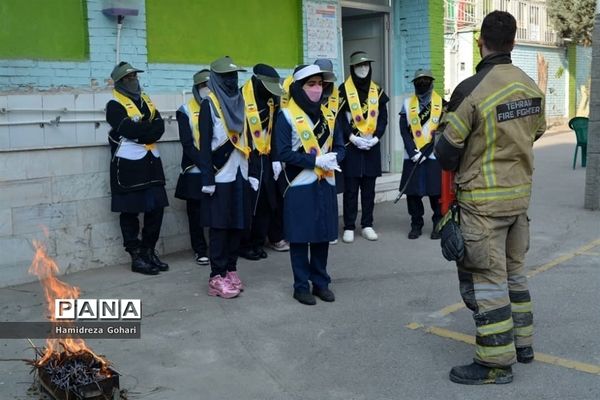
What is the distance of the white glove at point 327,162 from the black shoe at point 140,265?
2351 mm

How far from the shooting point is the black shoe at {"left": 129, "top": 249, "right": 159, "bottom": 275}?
7.00 metres

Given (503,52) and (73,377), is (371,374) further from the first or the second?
(503,52)

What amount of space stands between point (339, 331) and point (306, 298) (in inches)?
28.2

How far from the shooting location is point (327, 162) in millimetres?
5703

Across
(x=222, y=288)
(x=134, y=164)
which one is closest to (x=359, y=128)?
(x=134, y=164)

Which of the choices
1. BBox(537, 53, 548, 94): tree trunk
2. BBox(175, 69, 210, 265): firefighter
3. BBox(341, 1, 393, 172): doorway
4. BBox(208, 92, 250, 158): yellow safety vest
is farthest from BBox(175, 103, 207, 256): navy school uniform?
BBox(537, 53, 548, 94): tree trunk

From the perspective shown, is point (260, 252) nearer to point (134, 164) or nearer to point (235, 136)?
point (134, 164)

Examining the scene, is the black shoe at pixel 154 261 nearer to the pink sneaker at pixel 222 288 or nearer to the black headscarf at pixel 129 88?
the pink sneaker at pixel 222 288

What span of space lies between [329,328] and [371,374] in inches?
36.4

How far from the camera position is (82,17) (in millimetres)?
7133

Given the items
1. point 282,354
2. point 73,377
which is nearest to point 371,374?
point 282,354

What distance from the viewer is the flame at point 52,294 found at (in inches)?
161

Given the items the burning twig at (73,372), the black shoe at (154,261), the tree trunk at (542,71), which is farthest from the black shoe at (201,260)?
the tree trunk at (542,71)

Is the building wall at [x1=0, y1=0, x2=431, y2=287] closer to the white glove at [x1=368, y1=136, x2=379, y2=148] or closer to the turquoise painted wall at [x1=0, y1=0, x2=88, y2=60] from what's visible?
the turquoise painted wall at [x1=0, y1=0, x2=88, y2=60]
